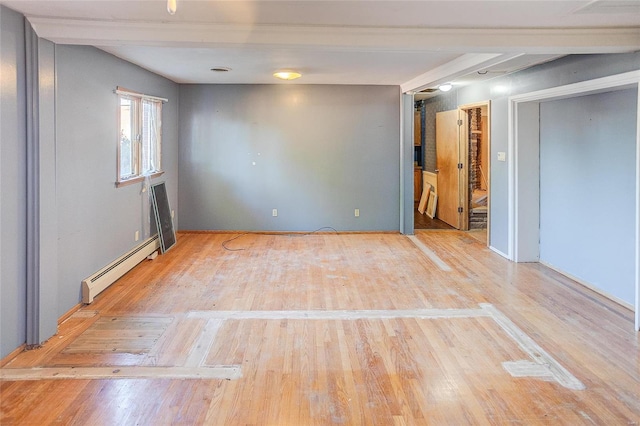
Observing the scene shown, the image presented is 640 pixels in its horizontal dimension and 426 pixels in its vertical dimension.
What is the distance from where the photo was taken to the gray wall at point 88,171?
12.2 ft

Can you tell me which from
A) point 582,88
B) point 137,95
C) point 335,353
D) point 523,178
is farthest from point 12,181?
point 523,178

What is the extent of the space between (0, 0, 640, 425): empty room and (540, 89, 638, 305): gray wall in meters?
0.03

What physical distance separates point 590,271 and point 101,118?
16.4ft

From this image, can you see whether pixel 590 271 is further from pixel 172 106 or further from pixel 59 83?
pixel 172 106

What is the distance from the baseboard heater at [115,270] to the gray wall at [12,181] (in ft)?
3.22

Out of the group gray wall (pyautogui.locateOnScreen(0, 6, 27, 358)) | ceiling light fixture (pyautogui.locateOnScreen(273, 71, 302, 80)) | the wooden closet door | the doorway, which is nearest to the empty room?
gray wall (pyautogui.locateOnScreen(0, 6, 27, 358))

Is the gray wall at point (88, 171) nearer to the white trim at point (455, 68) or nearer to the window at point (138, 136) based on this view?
the window at point (138, 136)

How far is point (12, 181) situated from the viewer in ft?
9.58

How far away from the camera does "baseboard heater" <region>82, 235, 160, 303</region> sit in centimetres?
408

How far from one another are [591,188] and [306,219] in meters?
4.11

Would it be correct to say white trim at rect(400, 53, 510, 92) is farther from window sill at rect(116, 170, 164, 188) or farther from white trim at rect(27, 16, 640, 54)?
window sill at rect(116, 170, 164, 188)

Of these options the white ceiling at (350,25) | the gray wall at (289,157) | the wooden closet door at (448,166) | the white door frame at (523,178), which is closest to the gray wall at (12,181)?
the white ceiling at (350,25)

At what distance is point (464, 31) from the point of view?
10.8 ft

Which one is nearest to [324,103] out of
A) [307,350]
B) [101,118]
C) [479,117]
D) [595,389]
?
[479,117]
